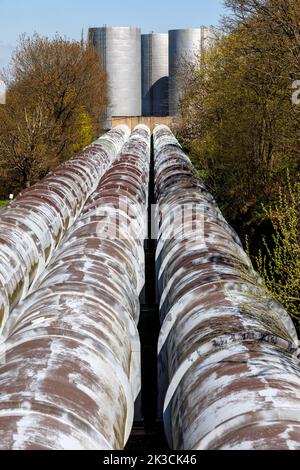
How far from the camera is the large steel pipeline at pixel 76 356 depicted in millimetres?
4637

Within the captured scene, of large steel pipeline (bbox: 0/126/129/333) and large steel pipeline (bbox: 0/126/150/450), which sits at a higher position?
large steel pipeline (bbox: 0/126/129/333)

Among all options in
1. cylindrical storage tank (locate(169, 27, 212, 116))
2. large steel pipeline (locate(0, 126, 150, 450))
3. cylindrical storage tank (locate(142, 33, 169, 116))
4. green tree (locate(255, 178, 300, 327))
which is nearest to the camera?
large steel pipeline (locate(0, 126, 150, 450))

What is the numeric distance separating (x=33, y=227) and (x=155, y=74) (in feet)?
195

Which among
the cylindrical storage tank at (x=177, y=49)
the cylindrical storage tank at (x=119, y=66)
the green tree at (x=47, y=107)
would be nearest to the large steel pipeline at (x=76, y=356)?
the green tree at (x=47, y=107)

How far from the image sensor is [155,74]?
69.3m

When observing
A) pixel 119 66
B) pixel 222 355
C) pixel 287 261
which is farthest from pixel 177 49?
pixel 222 355

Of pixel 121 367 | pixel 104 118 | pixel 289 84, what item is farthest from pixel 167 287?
pixel 104 118

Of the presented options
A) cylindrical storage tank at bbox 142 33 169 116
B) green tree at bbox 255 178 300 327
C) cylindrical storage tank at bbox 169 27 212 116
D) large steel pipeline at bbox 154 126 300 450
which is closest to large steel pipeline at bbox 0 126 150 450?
large steel pipeline at bbox 154 126 300 450

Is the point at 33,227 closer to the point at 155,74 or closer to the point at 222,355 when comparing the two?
the point at 222,355

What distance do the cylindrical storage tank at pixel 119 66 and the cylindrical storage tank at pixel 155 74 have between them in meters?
4.22

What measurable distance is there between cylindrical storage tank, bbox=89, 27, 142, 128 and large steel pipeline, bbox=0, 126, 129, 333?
4274 centimetres

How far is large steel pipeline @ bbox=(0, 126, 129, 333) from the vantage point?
34.9 ft

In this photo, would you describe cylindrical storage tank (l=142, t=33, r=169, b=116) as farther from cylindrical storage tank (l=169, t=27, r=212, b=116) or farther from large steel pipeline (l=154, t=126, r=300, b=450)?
large steel pipeline (l=154, t=126, r=300, b=450)

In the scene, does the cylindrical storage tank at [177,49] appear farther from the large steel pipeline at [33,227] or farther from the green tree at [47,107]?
the large steel pipeline at [33,227]
